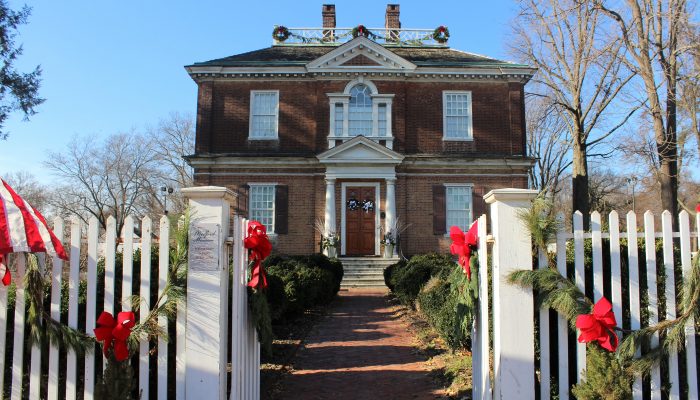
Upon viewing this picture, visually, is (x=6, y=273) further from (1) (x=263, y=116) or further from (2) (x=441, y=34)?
(2) (x=441, y=34)

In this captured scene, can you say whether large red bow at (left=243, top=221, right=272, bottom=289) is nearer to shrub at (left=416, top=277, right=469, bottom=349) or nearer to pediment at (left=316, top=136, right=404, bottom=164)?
shrub at (left=416, top=277, right=469, bottom=349)

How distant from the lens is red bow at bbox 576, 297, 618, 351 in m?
4.08

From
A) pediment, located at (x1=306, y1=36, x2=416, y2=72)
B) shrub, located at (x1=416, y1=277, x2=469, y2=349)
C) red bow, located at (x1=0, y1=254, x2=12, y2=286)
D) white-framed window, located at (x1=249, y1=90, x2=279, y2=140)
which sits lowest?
shrub, located at (x1=416, y1=277, x2=469, y2=349)

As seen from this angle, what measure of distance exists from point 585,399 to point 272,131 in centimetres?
1955

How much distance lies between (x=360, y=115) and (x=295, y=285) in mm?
13171

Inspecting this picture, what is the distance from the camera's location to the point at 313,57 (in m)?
23.9

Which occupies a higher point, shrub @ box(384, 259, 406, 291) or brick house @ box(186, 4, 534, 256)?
brick house @ box(186, 4, 534, 256)

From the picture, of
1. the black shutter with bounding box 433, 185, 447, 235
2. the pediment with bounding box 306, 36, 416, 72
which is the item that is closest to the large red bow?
the black shutter with bounding box 433, 185, 447, 235

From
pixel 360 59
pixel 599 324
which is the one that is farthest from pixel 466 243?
pixel 360 59

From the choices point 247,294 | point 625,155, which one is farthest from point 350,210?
point 247,294

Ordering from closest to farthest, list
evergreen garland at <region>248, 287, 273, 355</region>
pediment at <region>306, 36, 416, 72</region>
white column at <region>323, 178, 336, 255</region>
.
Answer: evergreen garland at <region>248, 287, 273, 355</region>
white column at <region>323, 178, 336, 255</region>
pediment at <region>306, 36, 416, 72</region>

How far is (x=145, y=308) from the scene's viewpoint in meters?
4.32

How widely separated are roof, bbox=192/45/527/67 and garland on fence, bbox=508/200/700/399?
1887 cm

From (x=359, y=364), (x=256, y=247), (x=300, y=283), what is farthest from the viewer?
(x=300, y=283)
